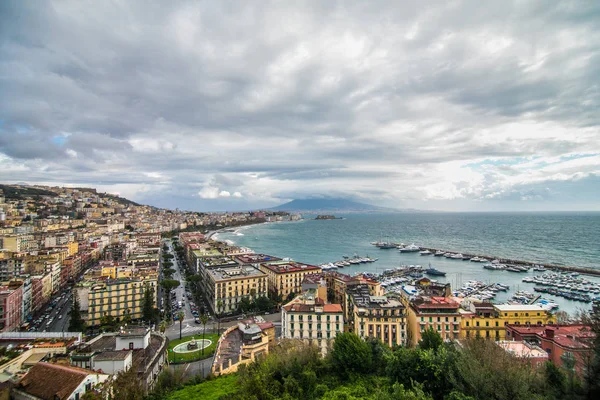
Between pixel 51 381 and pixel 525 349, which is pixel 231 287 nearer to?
pixel 51 381

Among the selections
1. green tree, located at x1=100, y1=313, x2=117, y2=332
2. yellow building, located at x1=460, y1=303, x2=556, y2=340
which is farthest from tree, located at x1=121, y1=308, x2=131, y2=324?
yellow building, located at x1=460, y1=303, x2=556, y2=340

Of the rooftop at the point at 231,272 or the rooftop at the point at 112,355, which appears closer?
the rooftop at the point at 112,355

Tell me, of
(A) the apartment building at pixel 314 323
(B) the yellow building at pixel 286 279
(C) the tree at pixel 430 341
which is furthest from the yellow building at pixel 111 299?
(C) the tree at pixel 430 341

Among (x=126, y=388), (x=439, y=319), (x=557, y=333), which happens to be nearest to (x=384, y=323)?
(x=439, y=319)

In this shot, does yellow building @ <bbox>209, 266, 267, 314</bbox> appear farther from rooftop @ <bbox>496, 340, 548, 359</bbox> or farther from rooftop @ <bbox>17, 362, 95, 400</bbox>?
rooftop @ <bbox>496, 340, 548, 359</bbox>

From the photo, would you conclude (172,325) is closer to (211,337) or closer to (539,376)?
(211,337)

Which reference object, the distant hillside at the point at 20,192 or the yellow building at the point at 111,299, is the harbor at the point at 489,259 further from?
the distant hillside at the point at 20,192
